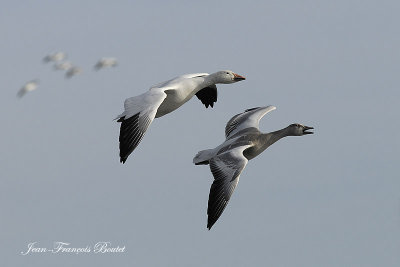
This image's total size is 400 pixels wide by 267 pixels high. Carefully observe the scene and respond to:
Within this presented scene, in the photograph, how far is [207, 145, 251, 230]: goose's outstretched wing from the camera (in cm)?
3225

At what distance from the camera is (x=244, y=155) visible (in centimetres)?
3478

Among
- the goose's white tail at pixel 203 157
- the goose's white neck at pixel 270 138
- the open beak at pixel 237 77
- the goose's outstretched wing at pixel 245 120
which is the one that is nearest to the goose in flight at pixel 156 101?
the open beak at pixel 237 77

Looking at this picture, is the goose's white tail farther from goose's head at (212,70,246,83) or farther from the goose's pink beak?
the goose's pink beak

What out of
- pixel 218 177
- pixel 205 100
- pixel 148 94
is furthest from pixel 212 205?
pixel 205 100

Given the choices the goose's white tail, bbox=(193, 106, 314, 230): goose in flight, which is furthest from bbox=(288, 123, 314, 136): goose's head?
the goose's white tail

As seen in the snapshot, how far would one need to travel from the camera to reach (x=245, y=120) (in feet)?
121

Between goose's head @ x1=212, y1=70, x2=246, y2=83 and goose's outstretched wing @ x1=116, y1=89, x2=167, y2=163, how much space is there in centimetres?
270

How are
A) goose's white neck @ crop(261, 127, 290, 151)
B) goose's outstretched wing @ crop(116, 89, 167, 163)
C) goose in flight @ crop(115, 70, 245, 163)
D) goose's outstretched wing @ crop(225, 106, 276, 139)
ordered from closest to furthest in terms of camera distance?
goose's outstretched wing @ crop(116, 89, 167, 163)
goose in flight @ crop(115, 70, 245, 163)
goose's white neck @ crop(261, 127, 290, 151)
goose's outstretched wing @ crop(225, 106, 276, 139)

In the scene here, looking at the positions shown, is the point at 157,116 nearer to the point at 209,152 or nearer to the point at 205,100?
the point at 209,152

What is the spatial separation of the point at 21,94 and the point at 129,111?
623 cm

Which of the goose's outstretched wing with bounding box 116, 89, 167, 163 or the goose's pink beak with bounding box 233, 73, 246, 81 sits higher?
the goose's outstretched wing with bounding box 116, 89, 167, 163

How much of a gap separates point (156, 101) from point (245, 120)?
4.10 meters

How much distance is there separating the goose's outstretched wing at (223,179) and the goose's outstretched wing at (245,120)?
8.74 ft

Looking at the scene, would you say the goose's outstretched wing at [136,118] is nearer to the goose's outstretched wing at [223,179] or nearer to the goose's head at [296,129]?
the goose's outstretched wing at [223,179]
